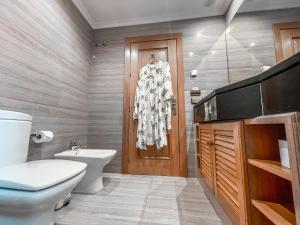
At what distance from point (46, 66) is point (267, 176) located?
197 cm

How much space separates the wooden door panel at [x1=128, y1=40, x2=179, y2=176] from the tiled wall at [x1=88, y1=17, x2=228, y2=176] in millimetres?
162

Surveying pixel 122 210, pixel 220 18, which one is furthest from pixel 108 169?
pixel 220 18

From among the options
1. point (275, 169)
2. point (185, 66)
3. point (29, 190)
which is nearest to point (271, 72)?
point (275, 169)

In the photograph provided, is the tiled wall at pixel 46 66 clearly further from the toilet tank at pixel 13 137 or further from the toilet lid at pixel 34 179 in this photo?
the toilet lid at pixel 34 179

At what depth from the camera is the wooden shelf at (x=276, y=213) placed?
626 mm

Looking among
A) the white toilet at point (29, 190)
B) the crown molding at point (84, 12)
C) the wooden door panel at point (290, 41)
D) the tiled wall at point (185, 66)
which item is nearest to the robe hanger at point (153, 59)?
the tiled wall at point (185, 66)

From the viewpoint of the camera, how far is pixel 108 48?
2.55 meters

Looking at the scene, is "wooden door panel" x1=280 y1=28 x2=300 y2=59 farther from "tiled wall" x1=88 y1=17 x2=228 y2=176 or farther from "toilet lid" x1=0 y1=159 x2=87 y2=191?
"toilet lid" x1=0 y1=159 x2=87 y2=191

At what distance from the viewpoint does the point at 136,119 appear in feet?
7.64

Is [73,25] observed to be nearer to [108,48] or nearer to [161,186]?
[108,48]

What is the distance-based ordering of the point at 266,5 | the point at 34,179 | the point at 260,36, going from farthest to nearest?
the point at 260,36 → the point at 266,5 → the point at 34,179

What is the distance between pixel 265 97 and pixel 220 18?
6.94 feet

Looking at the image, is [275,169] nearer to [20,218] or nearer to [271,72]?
[271,72]

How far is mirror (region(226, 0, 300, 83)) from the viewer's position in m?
0.98
